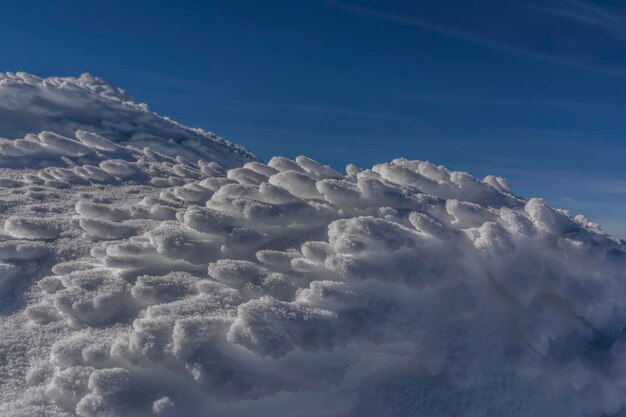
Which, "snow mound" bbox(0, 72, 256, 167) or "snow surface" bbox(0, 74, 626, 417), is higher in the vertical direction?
"snow mound" bbox(0, 72, 256, 167)

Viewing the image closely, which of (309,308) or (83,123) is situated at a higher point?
(83,123)

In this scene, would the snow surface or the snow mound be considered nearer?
the snow surface

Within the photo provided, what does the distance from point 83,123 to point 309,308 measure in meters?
7.20

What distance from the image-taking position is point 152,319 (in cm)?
362

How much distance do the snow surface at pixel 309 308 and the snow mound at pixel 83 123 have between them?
142 inches

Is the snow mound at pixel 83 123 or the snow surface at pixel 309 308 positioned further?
the snow mound at pixel 83 123

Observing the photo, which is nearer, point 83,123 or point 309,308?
point 309,308

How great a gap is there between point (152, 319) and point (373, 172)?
123 inches

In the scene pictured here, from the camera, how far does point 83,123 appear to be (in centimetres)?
966

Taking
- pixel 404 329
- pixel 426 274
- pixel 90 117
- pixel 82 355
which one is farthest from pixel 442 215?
pixel 90 117

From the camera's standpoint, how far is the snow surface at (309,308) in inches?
134

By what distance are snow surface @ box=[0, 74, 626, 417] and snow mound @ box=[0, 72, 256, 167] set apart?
11.8 feet

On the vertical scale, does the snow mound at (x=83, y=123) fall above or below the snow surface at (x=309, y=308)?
above

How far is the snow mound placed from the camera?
8655 millimetres
